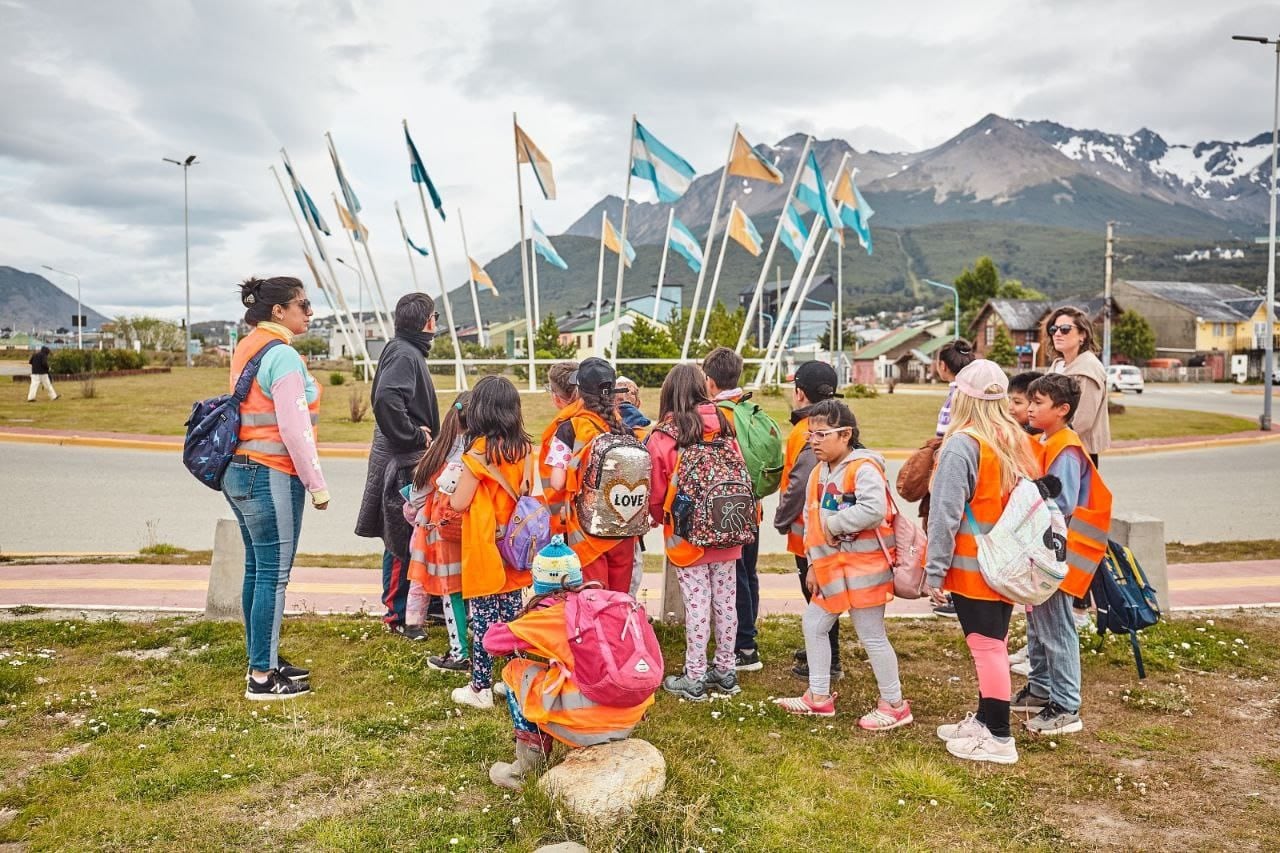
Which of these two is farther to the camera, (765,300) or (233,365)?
(765,300)

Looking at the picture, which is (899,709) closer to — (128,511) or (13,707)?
(13,707)

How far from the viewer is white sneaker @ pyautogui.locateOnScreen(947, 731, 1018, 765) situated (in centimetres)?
407

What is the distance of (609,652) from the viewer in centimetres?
339

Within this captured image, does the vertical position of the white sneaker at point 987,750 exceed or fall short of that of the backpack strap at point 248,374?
it falls short

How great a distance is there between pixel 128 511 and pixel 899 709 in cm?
939

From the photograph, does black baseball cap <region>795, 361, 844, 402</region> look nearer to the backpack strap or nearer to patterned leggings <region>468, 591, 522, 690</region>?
patterned leggings <region>468, 591, 522, 690</region>

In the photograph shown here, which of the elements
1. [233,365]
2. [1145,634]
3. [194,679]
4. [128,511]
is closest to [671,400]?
[233,365]

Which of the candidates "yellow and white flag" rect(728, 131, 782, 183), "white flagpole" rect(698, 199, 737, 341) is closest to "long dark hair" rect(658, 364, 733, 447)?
"yellow and white flag" rect(728, 131, 782, 183)

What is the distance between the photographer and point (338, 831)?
3.31m

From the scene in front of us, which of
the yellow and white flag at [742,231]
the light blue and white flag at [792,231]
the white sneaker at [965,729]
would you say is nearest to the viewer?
the white sneaker at [965,729]

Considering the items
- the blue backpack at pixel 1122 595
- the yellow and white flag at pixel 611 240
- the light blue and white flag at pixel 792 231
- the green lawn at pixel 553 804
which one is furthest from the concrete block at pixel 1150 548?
the yellow and white flag at pixel 611 240

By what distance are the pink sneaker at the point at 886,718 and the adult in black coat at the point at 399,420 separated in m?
2.77

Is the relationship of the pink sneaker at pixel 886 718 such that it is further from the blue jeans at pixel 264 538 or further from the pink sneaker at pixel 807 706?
the blue jeans at pixel 264 538

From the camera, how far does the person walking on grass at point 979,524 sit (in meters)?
4.03
